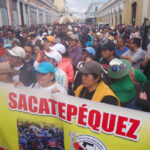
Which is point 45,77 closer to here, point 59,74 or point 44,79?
point 44,79

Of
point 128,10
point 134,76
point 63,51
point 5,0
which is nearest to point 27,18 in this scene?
point 5,0

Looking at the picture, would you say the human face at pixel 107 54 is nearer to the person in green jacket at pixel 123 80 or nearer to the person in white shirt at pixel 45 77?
the person in green jacket at pixel 123 80

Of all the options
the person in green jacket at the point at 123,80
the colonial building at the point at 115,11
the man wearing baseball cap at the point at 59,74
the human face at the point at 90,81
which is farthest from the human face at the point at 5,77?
the colonial building at the point at 115,11

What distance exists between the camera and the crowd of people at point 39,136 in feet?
5.21

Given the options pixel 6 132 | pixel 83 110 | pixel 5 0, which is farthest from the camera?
pixel 5 0

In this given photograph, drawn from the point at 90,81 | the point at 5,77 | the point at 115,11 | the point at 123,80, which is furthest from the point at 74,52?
the point at 115,11

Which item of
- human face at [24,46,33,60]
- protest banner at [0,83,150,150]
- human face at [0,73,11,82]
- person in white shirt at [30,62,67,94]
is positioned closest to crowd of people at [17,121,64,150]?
protest banner at [0,83,150,150]

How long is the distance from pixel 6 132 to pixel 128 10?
95.2 ft

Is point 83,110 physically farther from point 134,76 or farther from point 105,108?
point 134,76

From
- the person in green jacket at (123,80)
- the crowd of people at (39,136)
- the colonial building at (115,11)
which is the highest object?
the colonial building at (115,11)

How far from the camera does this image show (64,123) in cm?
151

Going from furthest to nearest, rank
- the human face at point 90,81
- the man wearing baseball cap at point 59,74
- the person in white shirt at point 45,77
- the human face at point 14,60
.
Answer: the human face at point 14,60, the man wearing baseball cap at point 59,74, the person in white shirt at point 45,77, the human face at point 90,81

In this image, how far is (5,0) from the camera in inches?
706

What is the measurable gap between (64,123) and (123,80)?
1.21 m
